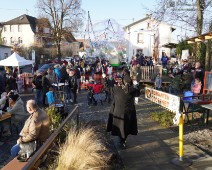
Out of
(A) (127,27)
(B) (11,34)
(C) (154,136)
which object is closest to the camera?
(C) (154,136)

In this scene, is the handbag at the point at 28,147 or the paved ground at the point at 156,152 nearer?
the handbag at the point at 28,147

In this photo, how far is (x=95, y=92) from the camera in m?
12.5

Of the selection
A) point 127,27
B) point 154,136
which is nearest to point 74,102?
point 154,136

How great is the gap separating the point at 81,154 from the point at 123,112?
2156 mm

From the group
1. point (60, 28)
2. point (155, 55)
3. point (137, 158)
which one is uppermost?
point (60, 28)

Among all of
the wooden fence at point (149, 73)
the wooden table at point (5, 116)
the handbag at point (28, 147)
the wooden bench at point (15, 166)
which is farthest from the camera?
the wooden fence at point (149, 73)

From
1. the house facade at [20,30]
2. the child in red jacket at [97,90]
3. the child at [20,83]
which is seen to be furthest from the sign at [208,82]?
the house facade at [20,30]

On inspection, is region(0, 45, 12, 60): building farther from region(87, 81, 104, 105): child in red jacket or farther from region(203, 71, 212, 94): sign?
region(203, 71, 212, 94): sign

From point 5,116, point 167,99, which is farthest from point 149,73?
point 167,99

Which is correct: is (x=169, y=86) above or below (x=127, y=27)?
below

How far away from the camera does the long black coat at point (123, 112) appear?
6332mm

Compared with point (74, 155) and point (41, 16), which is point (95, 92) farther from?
point (41, 16)

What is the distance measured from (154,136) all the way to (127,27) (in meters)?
43.7

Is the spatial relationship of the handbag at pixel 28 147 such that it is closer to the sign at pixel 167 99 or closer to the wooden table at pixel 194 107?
the sign at pixel 167 99
